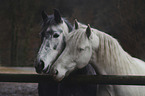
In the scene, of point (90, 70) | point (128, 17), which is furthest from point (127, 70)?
point (128, 17)

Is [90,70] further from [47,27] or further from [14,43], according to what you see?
[14,43]

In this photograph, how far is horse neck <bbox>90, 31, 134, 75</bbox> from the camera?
5.90 ft

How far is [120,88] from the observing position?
5.69 feet

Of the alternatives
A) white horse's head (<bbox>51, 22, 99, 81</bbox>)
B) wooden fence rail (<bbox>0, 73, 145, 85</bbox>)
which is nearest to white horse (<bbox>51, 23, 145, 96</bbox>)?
white horse's head (<bbox>51, 22, 99, 81</bbox>)

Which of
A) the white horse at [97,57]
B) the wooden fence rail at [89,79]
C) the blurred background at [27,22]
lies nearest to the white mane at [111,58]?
the white horse at [97,57]

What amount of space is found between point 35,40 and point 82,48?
13.1 meters

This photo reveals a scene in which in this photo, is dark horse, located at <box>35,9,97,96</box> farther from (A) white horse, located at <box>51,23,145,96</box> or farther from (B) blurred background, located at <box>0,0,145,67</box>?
(B) blurred background, located at <box>0,0,145,67</box>

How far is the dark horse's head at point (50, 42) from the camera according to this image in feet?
6.11

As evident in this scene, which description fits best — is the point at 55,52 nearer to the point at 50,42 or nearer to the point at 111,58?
the point at 50,42

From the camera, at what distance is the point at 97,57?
70.9 inches

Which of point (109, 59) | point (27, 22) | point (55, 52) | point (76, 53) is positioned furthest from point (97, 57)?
point (27, 22)

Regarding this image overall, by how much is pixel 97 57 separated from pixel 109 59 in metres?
0.12

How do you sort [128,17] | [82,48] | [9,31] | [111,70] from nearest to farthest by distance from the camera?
[82,48] < [111,70] < [128,17] < [9,31]

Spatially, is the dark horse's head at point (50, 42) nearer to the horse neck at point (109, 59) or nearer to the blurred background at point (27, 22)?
the horse neck at point (109, 59)
